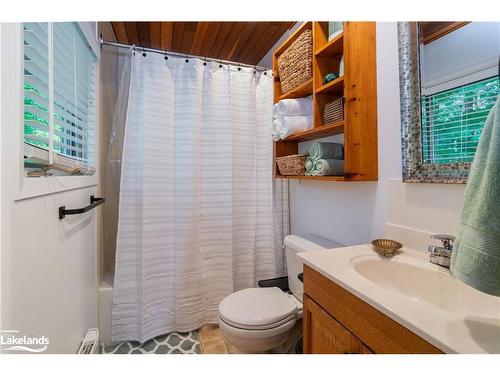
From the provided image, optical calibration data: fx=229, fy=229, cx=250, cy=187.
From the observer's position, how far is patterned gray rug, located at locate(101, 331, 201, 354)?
1.44m

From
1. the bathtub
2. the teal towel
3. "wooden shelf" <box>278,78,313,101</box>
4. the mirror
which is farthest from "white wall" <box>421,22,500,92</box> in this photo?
the bathtub

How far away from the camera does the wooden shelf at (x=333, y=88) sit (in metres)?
1.13

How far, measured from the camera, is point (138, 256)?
5.02 ft

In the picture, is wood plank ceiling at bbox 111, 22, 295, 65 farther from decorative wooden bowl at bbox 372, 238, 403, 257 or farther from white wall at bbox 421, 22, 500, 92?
decorative wooden bowl at bbox 372, 238, 403, 257

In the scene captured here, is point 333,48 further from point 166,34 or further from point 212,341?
point 212,341

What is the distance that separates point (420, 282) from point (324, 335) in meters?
0.39

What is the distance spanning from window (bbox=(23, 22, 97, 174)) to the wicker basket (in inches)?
44.9

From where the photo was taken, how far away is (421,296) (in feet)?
2.63

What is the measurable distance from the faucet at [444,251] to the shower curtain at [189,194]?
1.16 meters

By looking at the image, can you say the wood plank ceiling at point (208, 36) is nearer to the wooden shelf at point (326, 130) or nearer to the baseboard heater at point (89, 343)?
the wooden shelf at point (326, 130)

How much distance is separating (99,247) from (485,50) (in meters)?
2.16

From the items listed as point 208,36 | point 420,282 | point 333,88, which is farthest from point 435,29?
point 208,36

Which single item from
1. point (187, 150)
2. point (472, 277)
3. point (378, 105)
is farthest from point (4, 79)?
point (378, 105)
